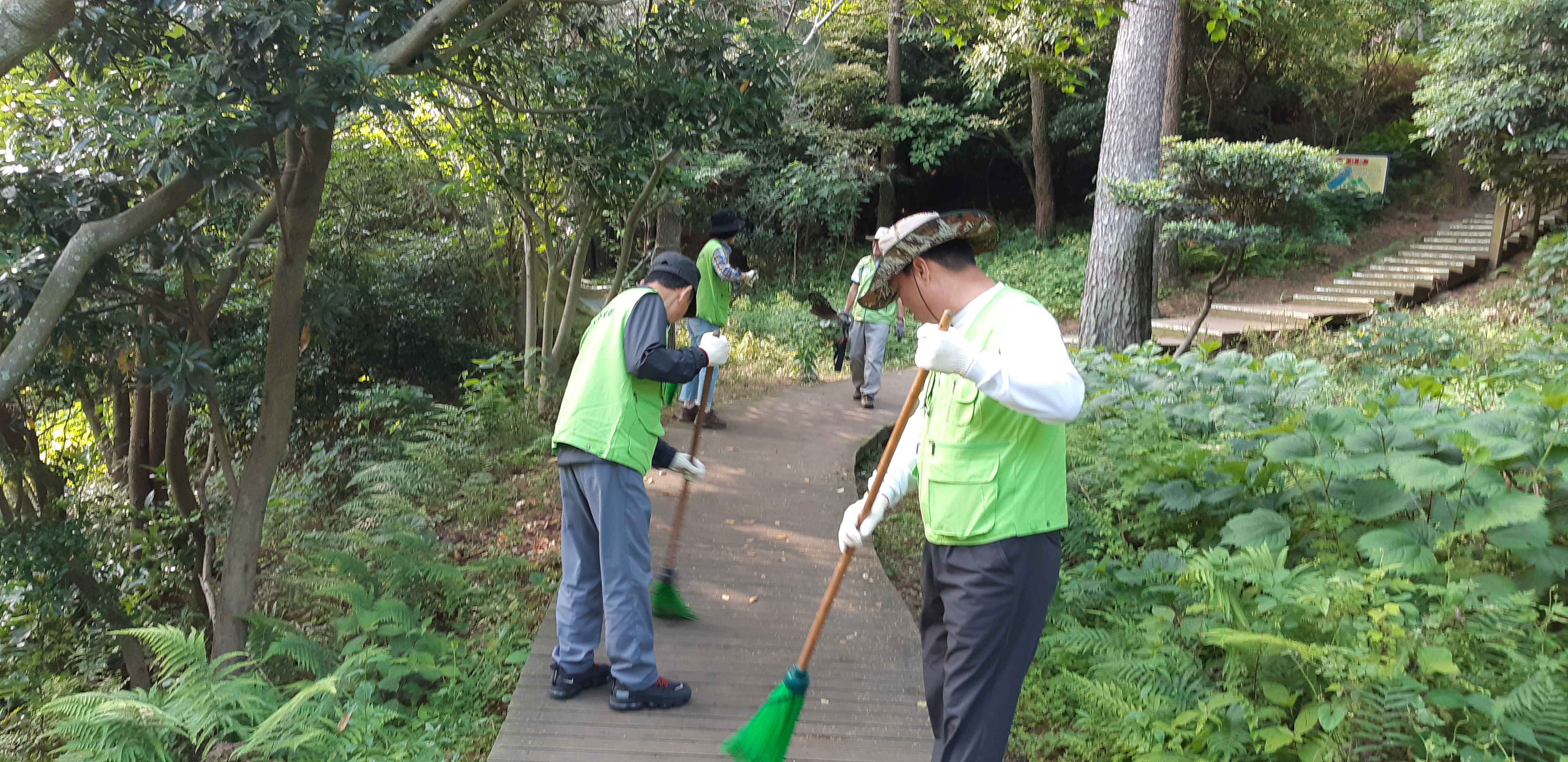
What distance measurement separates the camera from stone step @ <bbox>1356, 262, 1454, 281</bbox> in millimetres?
15344

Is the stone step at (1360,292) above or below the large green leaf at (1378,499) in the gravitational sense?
above

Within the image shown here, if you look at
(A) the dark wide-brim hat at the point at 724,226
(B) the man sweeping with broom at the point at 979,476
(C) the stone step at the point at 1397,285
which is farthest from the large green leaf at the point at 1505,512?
(C) the stone step at the point at 1397,285

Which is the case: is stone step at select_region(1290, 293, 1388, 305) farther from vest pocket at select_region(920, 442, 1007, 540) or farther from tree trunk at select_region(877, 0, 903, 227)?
vest pocket at select_region(920, 442, 1007, 540)

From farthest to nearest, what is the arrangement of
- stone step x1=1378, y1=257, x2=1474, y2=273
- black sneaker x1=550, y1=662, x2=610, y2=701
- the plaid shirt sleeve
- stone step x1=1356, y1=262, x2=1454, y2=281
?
stone step x1=1378, y1=257, x2=1474, y2=273
stone step x1=1356, y1=262, x2=1454, y2=281
the plaid shirt sleeve
black sneaker x1=550, y1=662, x2=610, y2=701

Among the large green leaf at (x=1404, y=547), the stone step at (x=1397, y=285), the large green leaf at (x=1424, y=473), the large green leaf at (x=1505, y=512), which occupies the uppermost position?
the stone step at (x=1397, y=285)

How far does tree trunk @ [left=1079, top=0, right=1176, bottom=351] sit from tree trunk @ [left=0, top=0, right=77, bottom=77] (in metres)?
8.76

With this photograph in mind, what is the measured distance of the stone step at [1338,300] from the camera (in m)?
14.1

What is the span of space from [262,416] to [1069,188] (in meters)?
21.9

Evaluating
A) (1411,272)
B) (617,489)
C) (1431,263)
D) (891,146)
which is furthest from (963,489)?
(891,146)

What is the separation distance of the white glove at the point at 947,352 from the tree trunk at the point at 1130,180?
25.4 ft

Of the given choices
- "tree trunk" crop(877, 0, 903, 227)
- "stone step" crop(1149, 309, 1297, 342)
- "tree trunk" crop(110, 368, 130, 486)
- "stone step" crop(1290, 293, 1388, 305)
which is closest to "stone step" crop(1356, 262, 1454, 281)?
"stone step" crop(1290, 293, 1388, 305)

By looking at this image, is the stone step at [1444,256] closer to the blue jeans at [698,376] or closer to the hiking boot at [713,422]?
the blue jeans at [698,376]

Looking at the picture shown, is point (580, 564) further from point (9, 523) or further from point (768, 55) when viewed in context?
point (9, 523)

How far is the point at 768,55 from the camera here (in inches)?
252
